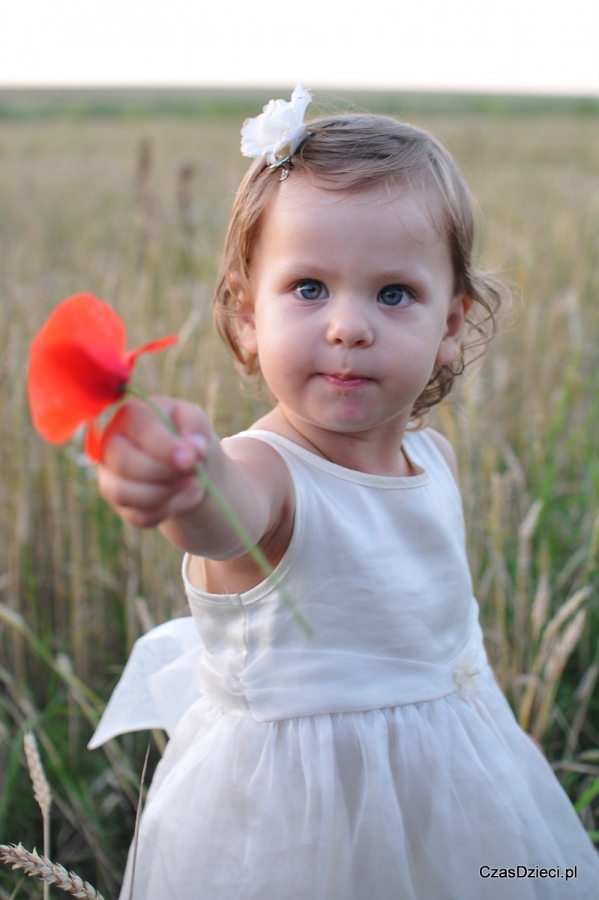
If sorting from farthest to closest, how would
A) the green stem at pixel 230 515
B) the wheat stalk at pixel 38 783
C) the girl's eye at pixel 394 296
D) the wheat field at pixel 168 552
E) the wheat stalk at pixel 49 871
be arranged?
the wheat field at pixel 168 552 < the girl's eye at pixel 394 296 < the wheat stalk at pixel 38 783 < the wheat stalk at pixel 49 871 < the green stem at pixel 230 515

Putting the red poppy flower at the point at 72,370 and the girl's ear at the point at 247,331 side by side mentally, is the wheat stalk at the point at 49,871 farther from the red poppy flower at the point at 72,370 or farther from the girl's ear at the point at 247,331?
the girl's ear at the point at 247,331

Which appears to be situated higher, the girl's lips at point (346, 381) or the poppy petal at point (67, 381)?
the poppy petal at point (67, 381)

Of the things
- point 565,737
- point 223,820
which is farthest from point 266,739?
point 565,737

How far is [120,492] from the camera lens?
63 cm

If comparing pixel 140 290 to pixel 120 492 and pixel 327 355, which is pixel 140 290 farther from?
pixel 120 492

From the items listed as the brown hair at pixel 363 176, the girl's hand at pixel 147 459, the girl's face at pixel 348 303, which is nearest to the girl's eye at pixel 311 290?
the girl's face at pixel 348 303

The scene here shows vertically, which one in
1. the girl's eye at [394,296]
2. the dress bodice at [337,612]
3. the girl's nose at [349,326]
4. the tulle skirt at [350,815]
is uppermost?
the girl's eye at [394,296]

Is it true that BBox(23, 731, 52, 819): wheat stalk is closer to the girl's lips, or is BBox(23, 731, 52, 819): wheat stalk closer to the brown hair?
the girl's lips

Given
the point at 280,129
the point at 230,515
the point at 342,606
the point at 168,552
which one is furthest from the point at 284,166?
the point at 168,552

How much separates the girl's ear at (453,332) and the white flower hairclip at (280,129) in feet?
1.07

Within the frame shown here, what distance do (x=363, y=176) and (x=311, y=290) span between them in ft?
0.51

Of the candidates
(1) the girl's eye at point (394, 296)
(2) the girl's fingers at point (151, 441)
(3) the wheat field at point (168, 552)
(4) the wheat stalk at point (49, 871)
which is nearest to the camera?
(2) the girl's fingers at point (151, 441)

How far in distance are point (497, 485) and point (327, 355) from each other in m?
0.61

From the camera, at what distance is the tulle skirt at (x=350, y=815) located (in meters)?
1.05
